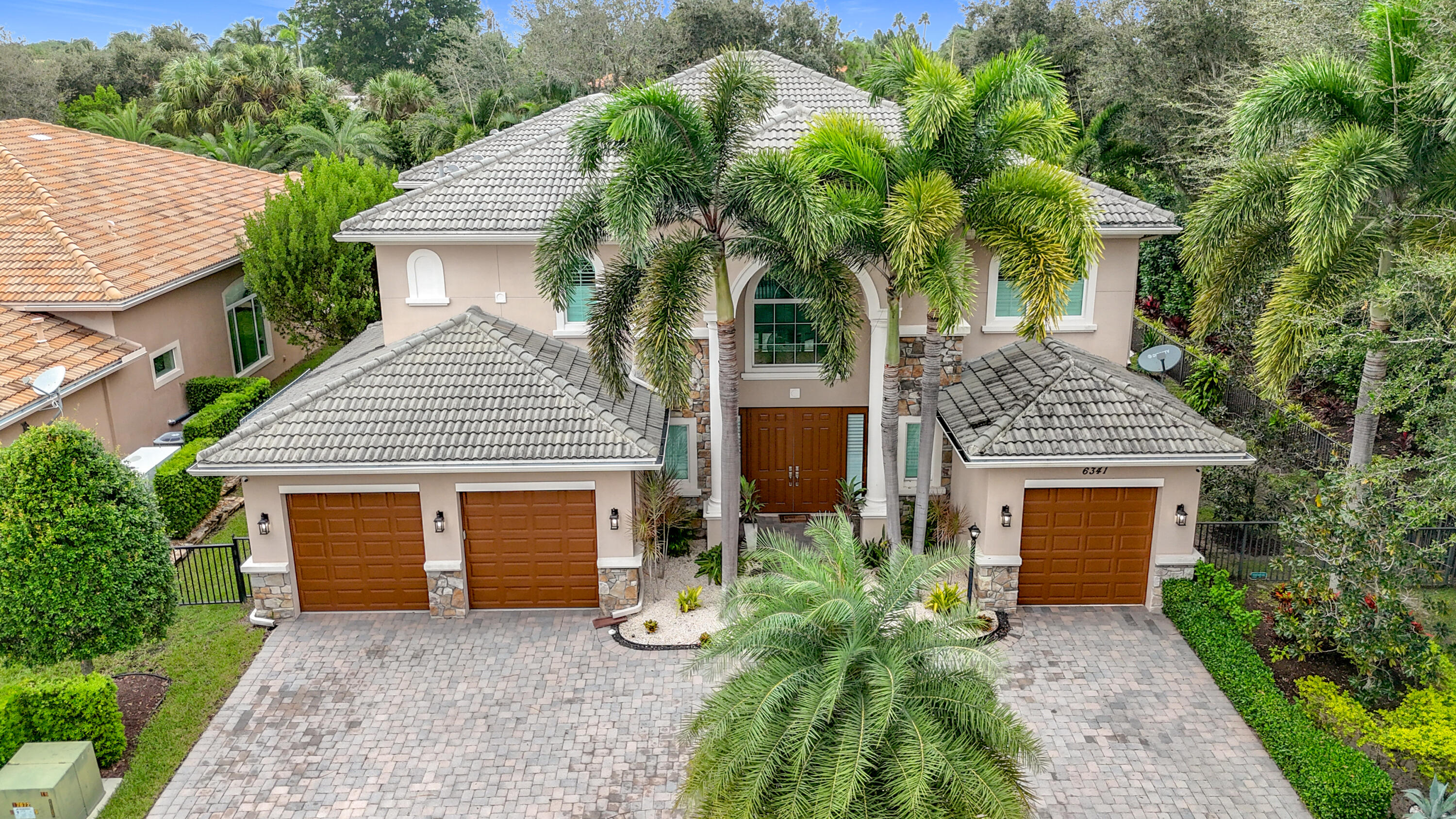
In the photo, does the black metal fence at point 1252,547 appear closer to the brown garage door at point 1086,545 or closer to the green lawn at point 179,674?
the brown garage door at point 1086,545

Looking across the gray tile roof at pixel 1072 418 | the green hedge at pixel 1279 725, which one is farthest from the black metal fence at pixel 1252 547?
the gray tile roof at pixel 1072 418

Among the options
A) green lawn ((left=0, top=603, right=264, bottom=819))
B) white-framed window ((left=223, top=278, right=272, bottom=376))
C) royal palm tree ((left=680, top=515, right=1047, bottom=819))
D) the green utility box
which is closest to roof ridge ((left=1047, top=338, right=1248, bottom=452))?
royal palm tree ((left=680, top=515, right=1047, bottom=819))

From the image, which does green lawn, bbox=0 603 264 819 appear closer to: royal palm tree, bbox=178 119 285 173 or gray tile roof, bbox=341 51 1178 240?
gray tile roof, bbox=341 51 1178 240

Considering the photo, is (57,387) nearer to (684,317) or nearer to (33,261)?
(33,261)

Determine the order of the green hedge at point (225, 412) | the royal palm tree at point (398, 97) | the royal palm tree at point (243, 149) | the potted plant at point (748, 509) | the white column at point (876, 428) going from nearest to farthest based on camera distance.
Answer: the white column at point (876, 428) < the potted plant at point (748, 509) < the green hedge at point (225, 412) < the royal palm tree at point (243, 149) < the royal palm tree at point (398, 97)

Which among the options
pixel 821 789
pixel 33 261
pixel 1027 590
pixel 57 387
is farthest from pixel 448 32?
pixel 821 789
